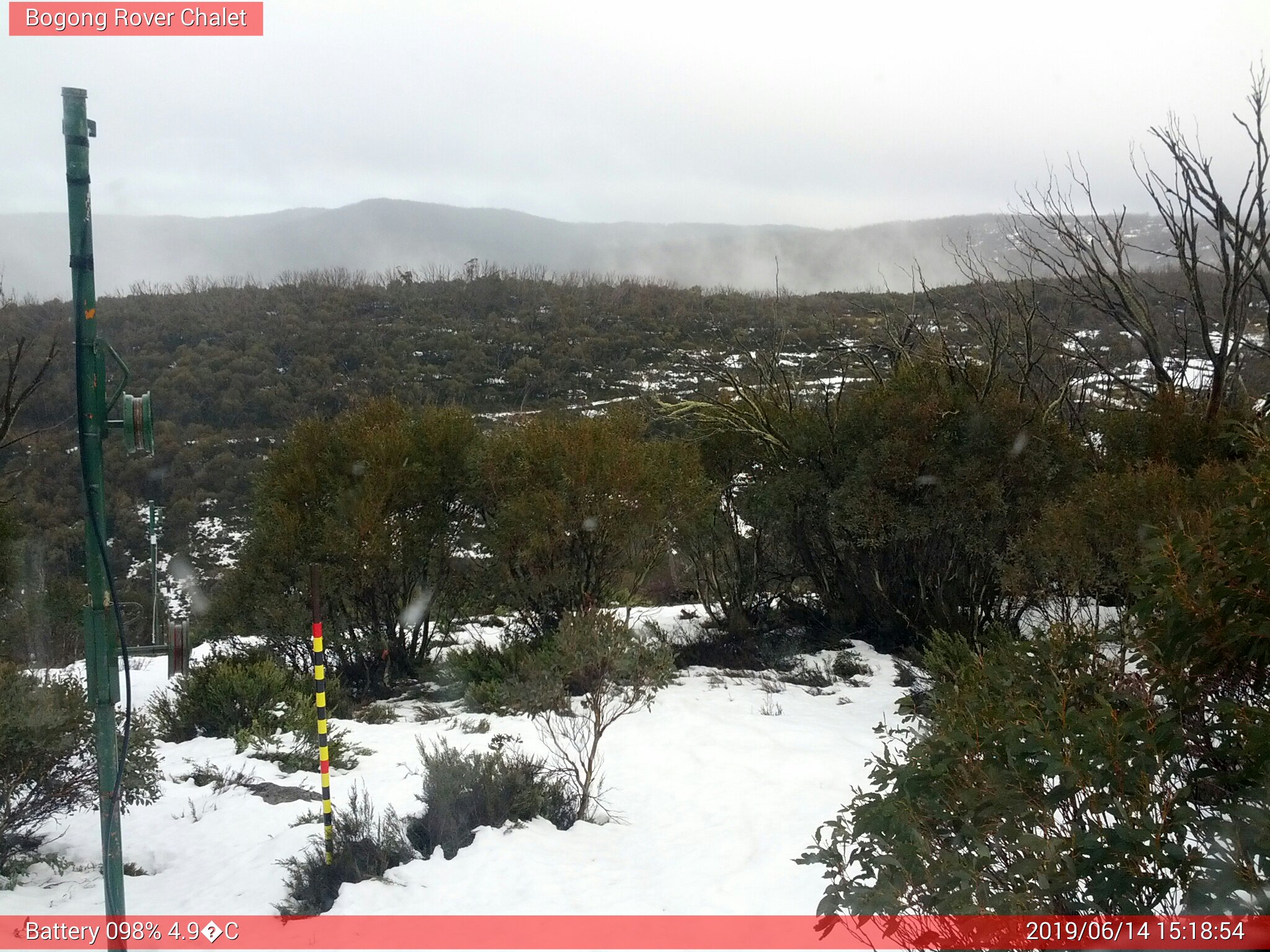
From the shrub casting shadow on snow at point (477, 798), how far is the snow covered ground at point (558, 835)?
13 centimetres

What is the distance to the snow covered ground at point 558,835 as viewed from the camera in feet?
15.0

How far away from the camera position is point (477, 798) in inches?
222

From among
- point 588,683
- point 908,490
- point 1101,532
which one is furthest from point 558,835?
point 908,490

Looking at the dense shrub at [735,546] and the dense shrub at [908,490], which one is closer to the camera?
the dense shrub at [908,490]

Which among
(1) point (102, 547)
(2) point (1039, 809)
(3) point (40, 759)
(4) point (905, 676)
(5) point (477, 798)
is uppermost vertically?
(1) point (102, 547)

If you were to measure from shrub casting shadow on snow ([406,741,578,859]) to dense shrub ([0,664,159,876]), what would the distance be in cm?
172

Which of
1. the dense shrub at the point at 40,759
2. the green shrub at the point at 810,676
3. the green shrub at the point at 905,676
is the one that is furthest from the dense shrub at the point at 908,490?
the dense shrub at the point at 40,759

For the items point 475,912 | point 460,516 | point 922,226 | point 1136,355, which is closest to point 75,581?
point 460,516

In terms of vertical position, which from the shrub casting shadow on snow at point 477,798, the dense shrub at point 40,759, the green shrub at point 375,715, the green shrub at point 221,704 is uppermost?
the dense shrub at point 40,759

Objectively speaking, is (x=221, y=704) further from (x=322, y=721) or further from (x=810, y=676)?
(x=810, y=676)

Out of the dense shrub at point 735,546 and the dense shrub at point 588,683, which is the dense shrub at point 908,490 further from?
the dense shrub at point 588,683

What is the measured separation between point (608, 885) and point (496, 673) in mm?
5573

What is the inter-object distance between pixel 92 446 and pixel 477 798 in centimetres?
345

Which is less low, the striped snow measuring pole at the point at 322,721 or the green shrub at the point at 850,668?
the striped snow measuring pole at the point at 322,721
